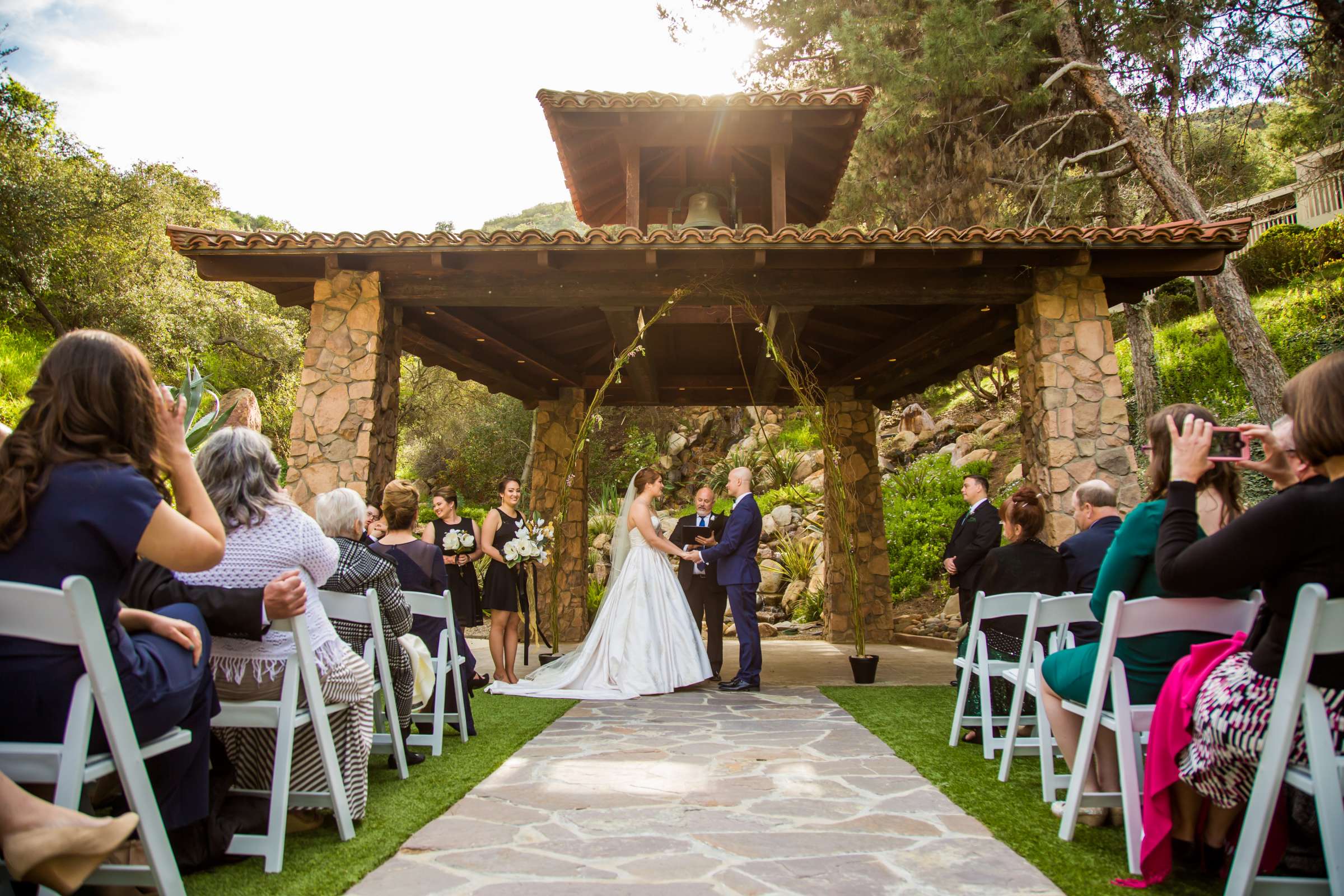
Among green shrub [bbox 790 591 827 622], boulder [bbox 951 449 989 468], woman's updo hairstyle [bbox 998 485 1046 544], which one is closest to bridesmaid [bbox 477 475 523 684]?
woman's updo hairstyle [bbox 998 485 1046 544]

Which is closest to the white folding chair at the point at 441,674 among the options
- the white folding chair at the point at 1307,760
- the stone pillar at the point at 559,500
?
the white folding chair at the point at 1307,760

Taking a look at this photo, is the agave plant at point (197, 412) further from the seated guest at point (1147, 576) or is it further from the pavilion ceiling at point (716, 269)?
the seated guest at point (1147, 576)

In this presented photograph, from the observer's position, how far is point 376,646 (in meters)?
3.75

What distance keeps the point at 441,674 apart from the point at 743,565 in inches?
118

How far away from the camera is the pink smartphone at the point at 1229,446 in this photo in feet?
7.70

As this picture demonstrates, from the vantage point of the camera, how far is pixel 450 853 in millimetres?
2791

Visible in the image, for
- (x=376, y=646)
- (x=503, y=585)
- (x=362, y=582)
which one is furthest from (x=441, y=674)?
(x=503, y=585)

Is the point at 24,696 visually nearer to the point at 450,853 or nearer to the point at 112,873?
the point at 112,873

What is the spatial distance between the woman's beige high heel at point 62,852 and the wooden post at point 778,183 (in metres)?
8.33

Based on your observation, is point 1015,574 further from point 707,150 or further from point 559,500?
point 559,500

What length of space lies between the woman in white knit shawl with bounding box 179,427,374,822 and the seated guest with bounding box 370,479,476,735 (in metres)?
1.67

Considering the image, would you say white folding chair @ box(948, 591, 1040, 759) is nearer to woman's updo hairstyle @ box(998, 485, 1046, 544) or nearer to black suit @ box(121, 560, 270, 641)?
woman's updo hairstyle @ box(998, 485, 1046, 544)

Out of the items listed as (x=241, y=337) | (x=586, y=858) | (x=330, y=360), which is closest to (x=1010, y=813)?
(x=586, y=858)

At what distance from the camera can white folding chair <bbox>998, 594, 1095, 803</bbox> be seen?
334 cm
